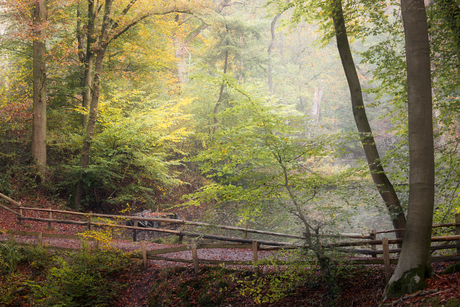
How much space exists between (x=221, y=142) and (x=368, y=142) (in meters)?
3.38

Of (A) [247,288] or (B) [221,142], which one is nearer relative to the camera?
(A) [247,288]

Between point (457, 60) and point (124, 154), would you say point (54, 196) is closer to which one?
point (124, 154)

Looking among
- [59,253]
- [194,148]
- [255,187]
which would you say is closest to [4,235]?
[59,253]

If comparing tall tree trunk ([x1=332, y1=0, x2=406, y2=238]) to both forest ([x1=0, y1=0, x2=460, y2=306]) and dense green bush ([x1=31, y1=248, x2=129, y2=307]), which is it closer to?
forest ([x1=0, y1=0, x2=460, y2=306])

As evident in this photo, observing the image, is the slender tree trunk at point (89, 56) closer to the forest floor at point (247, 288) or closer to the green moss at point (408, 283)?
the forest floor at point (247, 288)

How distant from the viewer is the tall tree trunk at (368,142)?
6.79m

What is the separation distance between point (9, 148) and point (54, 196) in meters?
3.00

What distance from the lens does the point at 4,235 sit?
971cm

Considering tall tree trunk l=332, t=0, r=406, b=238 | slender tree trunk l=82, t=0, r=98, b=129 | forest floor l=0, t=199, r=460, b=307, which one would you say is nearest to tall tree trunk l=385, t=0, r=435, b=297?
forest floor l=0, t=199, r=460, b=307

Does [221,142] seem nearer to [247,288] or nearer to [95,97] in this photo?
[247,288]

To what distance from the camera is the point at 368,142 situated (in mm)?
7113

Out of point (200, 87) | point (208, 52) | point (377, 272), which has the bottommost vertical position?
point (377, 272)

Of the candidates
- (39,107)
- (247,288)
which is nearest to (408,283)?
(247,288)

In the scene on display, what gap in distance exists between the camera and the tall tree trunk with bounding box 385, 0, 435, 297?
15.2 feet
